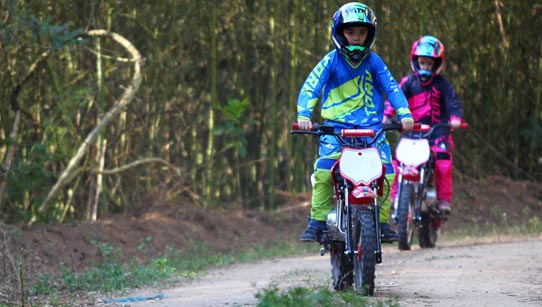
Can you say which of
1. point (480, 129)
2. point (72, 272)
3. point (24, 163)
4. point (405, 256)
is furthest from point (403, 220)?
point (480, 129)

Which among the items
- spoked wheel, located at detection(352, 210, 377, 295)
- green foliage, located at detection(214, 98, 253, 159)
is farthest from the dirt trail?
green foliage, located at detection(214, 98, 253, 159)

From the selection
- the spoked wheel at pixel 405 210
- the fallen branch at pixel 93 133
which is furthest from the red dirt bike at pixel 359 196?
the fallen branch at pixel 93 133

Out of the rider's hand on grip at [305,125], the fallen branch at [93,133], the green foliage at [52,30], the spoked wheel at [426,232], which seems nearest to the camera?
the rider's hand on grip at [305,125]

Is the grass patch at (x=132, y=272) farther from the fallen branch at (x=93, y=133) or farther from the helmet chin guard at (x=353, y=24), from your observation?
the helmet chin guard at (x=353, y=24)

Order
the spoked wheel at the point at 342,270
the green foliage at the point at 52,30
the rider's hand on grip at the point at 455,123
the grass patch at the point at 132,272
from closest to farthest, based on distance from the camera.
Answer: the spoked wheel at the point at 342,270
the grass patch at the point at 132,272
the green foliage at the point at 52,30
the rider's hand on grip at the point at 455,123

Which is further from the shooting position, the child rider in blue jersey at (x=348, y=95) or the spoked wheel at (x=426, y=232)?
the spoked wheel at (x=426, y=232)

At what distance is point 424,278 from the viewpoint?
766cm

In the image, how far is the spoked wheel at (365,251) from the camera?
21.2 feet

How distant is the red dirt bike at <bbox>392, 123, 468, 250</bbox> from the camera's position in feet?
33.2

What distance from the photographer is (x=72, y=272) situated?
31.4 feet

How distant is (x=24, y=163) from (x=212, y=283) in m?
3.42

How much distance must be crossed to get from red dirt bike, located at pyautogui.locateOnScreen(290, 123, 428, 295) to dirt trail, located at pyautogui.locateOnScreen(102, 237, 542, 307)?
0.72ft

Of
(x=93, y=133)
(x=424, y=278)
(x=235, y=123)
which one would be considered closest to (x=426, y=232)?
(x=424, y=278)

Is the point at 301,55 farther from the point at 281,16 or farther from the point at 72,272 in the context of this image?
the point at 72,272
